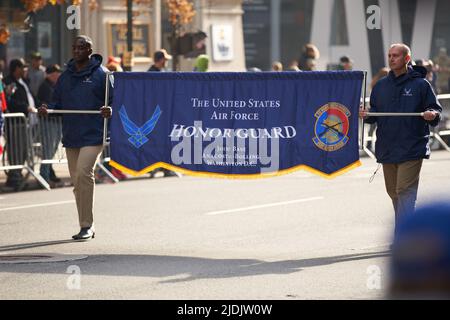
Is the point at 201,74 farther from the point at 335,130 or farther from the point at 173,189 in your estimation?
the point at 173,189

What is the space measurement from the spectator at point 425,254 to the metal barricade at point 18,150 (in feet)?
49.9

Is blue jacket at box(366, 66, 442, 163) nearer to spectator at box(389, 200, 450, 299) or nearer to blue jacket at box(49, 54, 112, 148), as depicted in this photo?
blue jacket at box(49, 54, 112, 148)

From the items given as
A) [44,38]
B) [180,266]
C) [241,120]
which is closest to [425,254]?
[180,266]

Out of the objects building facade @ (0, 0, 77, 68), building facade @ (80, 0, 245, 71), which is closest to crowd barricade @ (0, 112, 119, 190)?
building facade @ (80, 0, 245, 71)

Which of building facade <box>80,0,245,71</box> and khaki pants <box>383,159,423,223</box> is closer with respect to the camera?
khaki pants <box>383,159,423,223</box>

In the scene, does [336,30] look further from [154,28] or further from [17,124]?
[17,124]

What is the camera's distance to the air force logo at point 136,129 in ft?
35.7

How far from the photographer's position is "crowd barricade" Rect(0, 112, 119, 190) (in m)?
17.7

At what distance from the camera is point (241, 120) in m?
10.7

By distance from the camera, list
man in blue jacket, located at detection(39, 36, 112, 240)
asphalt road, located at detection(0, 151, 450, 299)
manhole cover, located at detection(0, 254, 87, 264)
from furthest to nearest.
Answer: man in blue jacket, located at detection(39, 36, 112, 240) < manhole cover, located at detection(0, 254, 87, 264) < asphalt road, located at detection(0, 151, 450, 299)

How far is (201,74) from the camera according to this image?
10688 millimetres

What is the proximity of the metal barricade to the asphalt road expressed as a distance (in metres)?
0.69

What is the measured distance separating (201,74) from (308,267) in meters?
2.60
